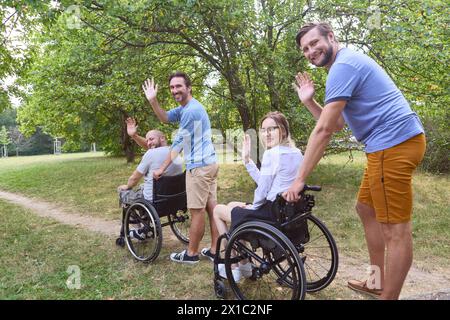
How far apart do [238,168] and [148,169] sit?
8.13 metres

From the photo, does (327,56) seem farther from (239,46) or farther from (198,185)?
(239,46)

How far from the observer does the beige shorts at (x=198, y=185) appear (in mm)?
3580

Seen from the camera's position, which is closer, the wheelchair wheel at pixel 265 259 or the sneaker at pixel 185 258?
the wheelchair wheel at pixel 265 259

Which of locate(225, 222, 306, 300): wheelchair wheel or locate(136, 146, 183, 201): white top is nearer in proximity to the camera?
locate(225, 222, 306, 300): wheelchair wheel

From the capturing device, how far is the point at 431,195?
7.59 metres

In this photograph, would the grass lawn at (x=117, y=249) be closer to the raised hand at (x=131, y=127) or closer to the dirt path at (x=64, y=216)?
the dirt path at (x=64, y=216)

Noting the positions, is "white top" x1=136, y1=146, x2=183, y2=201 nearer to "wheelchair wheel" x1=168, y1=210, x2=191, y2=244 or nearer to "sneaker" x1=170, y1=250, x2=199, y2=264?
"wheelchair wheel" x1=168, y1=210, x2=191, y2=244

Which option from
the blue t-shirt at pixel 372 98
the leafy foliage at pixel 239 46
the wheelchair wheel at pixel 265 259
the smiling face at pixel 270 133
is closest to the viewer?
the blue t-shirt at pixel 372 98

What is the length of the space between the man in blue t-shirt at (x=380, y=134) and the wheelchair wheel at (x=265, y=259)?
12.8 inches

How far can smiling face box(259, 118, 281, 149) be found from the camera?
2771 millimetres

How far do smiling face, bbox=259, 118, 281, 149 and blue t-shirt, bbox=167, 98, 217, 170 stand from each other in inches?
35.6

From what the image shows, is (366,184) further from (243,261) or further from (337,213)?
(337,213)

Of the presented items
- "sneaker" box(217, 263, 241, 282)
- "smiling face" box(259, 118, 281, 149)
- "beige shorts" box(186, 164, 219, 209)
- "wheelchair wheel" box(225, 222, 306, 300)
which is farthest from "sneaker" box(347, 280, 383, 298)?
"beige shorts" box(186, 164, 219, 209)

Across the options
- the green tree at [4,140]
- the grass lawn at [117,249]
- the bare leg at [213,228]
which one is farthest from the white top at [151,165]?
the green tree at [4,140]
